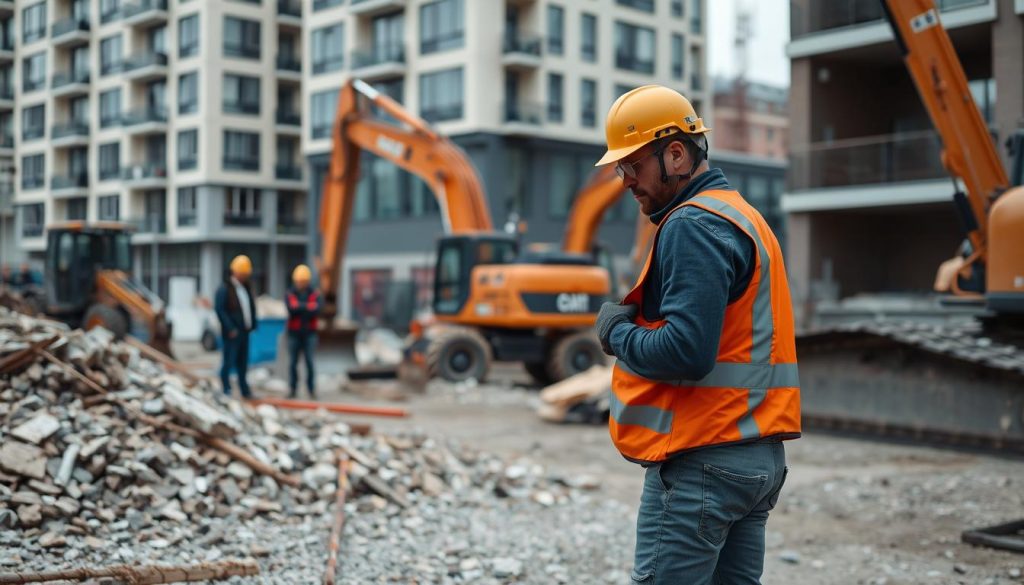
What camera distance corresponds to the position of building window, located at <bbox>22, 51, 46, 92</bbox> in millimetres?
10873

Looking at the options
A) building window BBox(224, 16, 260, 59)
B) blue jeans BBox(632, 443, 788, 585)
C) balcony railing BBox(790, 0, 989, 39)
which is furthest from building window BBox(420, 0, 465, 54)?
blue jeans BBox(632, 443, 788, 585)

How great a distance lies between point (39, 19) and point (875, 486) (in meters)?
9.04

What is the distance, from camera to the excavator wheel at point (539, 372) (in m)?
17.5

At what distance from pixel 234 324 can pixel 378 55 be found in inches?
1079

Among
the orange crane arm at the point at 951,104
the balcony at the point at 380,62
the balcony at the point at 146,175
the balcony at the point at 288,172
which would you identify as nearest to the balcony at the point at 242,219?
the balcony at the point at 288,172

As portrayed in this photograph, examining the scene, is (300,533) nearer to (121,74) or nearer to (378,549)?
(378,549)

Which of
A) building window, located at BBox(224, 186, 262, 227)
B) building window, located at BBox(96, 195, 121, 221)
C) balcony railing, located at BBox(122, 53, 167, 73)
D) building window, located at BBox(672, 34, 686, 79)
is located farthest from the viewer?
building window, located at BBox(224, 186, 262, 227)

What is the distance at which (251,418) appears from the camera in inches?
333

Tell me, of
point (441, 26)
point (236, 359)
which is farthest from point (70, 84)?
point (441, 26)

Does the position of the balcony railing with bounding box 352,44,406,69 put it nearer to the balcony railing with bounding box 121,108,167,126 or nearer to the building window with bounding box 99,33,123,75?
the balcony railing with bounding box 121,108,167,126

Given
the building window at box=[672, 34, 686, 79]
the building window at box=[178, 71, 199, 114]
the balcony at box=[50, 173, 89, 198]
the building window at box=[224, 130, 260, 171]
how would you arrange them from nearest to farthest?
the balcony at box=[50, 173, 89, 198], the building window at box=[178, 71, 199, 114], the building window at box=[672, 34, 686, 79], the building window at box=[224, 130, 260, 171]

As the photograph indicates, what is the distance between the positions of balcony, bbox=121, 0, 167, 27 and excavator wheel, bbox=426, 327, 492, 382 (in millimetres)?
7959

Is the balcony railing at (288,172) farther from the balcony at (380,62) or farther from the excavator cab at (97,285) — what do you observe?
the excavator cab at (97,285)

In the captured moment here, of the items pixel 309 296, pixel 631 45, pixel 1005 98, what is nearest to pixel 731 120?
pixel 631 45
